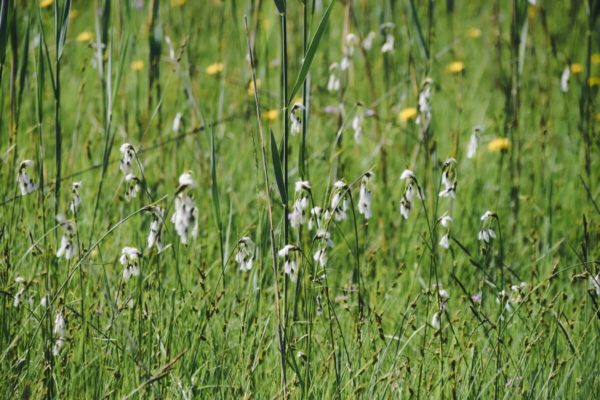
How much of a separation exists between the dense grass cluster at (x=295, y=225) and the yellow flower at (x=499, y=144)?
0.02 metres

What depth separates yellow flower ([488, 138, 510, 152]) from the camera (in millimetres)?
2935

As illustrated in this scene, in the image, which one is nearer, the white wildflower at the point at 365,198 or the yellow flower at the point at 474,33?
the white wildflower at the point at 365,198

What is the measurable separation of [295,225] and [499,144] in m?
1.59

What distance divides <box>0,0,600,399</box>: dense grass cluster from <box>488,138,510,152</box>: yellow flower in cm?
2

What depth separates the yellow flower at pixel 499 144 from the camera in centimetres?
293

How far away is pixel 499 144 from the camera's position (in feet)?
10.3

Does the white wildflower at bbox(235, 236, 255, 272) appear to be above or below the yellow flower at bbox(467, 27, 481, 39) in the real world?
below

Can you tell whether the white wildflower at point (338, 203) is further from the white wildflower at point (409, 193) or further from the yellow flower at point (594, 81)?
the yellow flower at point (594, 81)

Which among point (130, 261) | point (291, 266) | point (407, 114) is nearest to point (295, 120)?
point (291, 266)

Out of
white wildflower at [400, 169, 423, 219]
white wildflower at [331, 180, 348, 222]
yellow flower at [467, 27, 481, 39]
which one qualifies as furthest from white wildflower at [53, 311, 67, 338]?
yellow flower at [467, 27, 481, 39]

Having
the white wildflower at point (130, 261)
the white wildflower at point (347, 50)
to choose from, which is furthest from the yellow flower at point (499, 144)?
the white wildflower at point (130, 261)

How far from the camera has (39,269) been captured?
7.32ft

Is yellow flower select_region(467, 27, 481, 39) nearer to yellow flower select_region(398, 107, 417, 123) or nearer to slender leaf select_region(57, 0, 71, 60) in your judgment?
yellow flower select_region(398, 107, 417, 123)

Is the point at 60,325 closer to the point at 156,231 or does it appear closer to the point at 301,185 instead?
the point at 156,231
